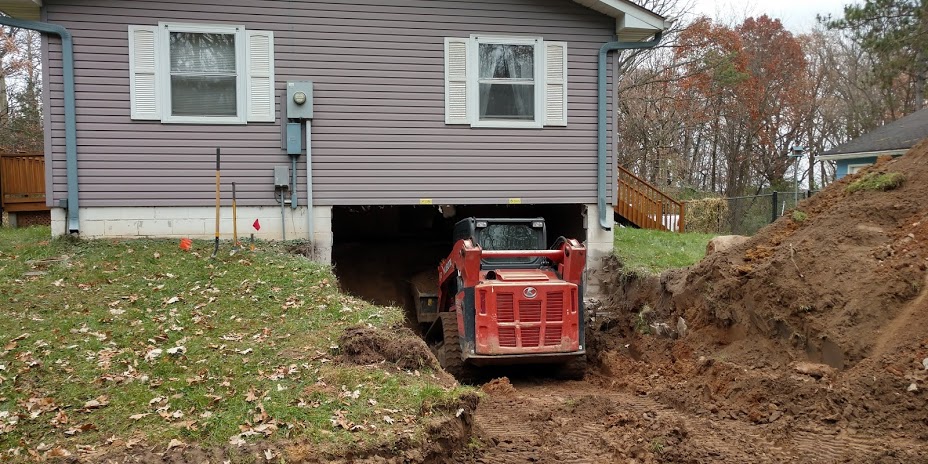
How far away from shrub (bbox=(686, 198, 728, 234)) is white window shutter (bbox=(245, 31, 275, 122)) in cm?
1351

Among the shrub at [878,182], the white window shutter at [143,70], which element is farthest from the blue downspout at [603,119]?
the white window shutter at [143,70]

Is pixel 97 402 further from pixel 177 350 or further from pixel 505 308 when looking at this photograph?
pixel 505 308

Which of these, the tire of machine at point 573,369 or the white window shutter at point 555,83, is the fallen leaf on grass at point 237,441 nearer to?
the tire of machine at point 573,369

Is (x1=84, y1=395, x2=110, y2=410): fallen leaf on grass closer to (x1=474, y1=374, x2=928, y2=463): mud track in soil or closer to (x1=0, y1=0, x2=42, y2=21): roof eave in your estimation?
(x1=474, y1=374, x2=928, y2=463): mud track in soil

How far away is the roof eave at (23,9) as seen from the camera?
426 inches

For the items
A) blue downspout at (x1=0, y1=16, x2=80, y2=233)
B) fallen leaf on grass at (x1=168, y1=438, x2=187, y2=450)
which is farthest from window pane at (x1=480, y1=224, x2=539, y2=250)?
blue downspout at (x1=0, y1=16, x2=80, y2=233)

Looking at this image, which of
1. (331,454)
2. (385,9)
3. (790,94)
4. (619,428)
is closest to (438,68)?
(385,9)

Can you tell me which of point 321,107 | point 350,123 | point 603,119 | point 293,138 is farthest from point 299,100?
point 603,119

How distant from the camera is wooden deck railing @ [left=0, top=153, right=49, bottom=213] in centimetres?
1730

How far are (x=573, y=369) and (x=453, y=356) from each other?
1729 mm

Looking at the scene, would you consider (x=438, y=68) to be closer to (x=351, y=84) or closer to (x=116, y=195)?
(x=351, y=84)

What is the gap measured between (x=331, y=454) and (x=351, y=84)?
7934 mm

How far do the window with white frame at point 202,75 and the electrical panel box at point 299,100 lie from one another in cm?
35

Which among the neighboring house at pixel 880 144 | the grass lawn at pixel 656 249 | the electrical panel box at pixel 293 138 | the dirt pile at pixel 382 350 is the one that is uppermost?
the neighboring house at pixel 880 144
